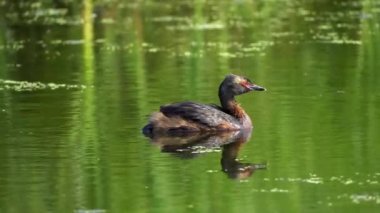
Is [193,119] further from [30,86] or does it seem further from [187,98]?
[30,86]

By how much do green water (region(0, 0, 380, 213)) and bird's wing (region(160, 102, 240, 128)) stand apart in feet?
0.95

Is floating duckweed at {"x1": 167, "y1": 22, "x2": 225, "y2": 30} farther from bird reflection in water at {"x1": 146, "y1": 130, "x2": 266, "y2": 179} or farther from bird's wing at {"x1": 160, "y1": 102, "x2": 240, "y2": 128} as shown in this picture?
bird reflection in water at {"x1": 146, "y1": 130, "x2": 266, "y2": 179}

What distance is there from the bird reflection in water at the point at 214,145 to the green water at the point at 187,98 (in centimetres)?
3

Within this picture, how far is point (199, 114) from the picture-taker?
1363 cm

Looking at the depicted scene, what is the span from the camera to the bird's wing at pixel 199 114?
13.6 m

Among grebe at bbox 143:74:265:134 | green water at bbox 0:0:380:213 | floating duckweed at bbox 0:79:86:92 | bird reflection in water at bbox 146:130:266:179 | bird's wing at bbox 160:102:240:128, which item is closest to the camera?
green water at bbox 0:0:380:213

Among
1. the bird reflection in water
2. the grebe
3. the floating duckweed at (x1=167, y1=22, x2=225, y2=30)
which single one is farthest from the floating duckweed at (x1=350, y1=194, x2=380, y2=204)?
the floating duckweed at (x1=167, y1=22, x2=225, y2=30)

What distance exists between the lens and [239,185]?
33.9 ft

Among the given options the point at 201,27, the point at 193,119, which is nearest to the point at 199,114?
the point at 193,119

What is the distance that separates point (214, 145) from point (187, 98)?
3273 millimetres

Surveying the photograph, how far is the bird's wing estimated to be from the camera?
13617 millimetres

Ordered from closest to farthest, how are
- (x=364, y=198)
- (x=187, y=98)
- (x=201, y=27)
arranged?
1. (x=364, y=198)
2. (x=187, y=98)
3. (x=201, y=27)

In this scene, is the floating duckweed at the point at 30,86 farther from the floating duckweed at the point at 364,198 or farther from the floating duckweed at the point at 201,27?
the floating duckweed at the point at 364,198

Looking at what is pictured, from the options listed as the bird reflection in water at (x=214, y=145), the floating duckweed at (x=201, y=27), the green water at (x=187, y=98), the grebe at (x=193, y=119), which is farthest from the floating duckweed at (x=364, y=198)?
the floating duckweed at (x=201, y=27)
